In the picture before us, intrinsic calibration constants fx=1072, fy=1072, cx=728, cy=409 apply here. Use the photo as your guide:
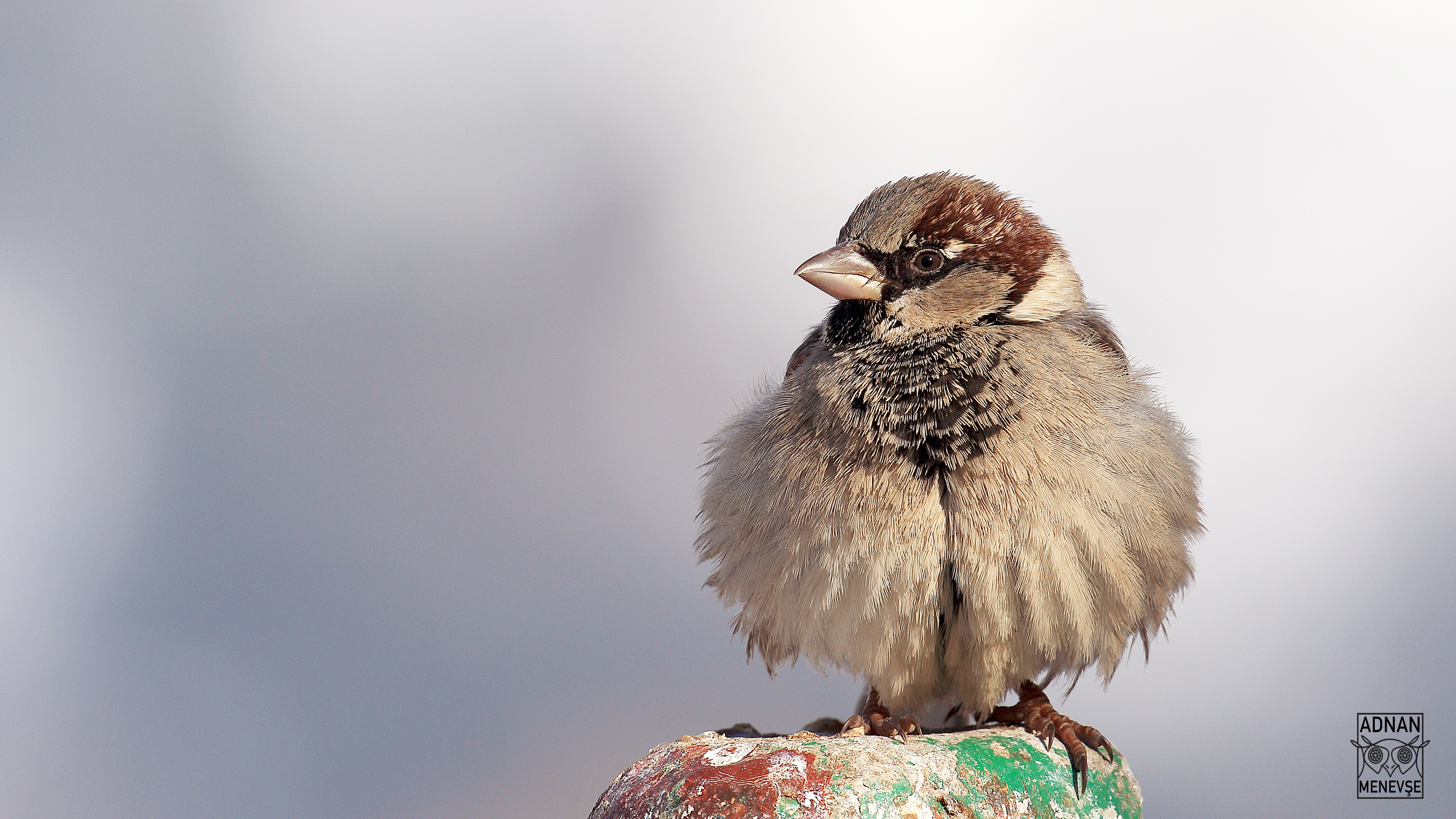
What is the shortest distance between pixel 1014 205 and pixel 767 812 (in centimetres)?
112

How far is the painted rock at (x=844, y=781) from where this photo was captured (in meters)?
1.21

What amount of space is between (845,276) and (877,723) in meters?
0.72

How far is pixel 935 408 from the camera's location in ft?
5.24

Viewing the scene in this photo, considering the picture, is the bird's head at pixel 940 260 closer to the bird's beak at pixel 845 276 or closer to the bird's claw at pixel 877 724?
the bird's beak at pixel 845 276

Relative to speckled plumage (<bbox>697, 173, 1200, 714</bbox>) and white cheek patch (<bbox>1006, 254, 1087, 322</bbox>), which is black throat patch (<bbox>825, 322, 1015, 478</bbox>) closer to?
speckled plumage (<bbox>697, 173, 1200, 714</bbox>)

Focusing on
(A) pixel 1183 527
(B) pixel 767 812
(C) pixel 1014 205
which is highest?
(C) pixel 1014 205

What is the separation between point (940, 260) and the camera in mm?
1750

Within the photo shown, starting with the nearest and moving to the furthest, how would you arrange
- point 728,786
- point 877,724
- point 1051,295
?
point 728,786
point 877,724
point 1051,295

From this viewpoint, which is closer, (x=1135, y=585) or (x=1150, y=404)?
(x=1135, y=585)

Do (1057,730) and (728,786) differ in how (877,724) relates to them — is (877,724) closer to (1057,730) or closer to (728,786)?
(1057,730)

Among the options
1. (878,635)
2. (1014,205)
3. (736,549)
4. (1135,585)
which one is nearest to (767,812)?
(878,635)

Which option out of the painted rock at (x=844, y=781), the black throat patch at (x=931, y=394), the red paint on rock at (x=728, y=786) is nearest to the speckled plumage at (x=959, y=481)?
the black throat patch at (x=931, y=394)

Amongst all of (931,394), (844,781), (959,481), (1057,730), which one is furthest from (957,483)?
(844,781)

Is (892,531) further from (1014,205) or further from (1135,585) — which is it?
(1014,205)
